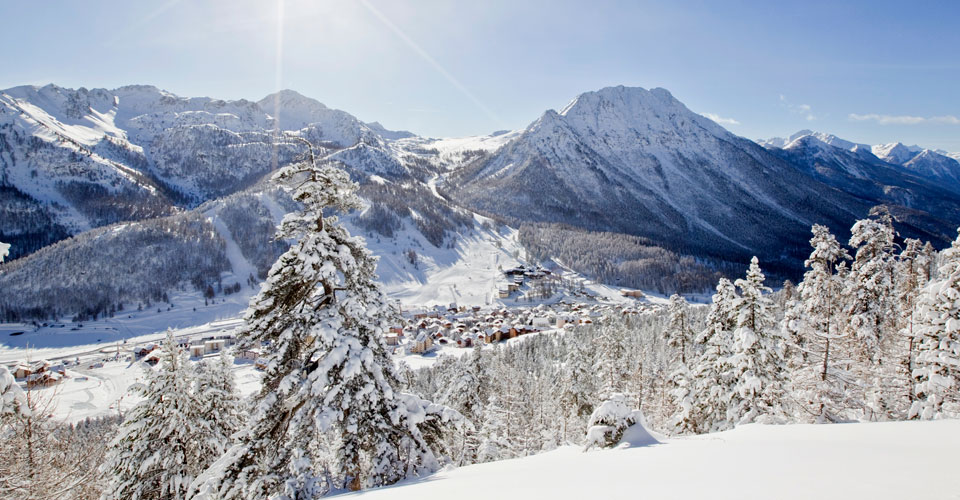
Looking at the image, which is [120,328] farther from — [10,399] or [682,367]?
[682,367]

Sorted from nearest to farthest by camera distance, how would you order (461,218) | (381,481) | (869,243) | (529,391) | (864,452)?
(864,452)
(381,481)
(869,243)
(529,391)
(461,218)

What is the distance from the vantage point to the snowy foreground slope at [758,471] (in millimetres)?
4996

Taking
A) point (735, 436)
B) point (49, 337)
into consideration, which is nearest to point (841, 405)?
point (735, 436)

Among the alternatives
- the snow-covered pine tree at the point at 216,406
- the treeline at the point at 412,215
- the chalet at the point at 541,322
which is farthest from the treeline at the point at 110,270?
the snow-covered pine tree at the point at 216,406

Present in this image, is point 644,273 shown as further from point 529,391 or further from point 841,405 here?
point 841,405

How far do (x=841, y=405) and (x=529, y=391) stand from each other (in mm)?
37889

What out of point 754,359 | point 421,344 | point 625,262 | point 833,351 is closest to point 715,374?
point 754,359

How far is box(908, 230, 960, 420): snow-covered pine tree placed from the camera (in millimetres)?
13797

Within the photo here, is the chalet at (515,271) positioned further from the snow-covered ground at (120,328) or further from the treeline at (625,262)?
the snow-covered ground at (120,328)

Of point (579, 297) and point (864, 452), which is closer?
point (864, 452)

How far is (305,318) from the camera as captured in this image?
990 cm

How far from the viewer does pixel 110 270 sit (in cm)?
12338

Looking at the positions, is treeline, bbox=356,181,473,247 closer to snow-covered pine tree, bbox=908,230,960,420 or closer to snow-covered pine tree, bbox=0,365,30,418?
snow-covered pine tree, bbox=0,365,30,418

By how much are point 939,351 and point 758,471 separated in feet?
48.6
